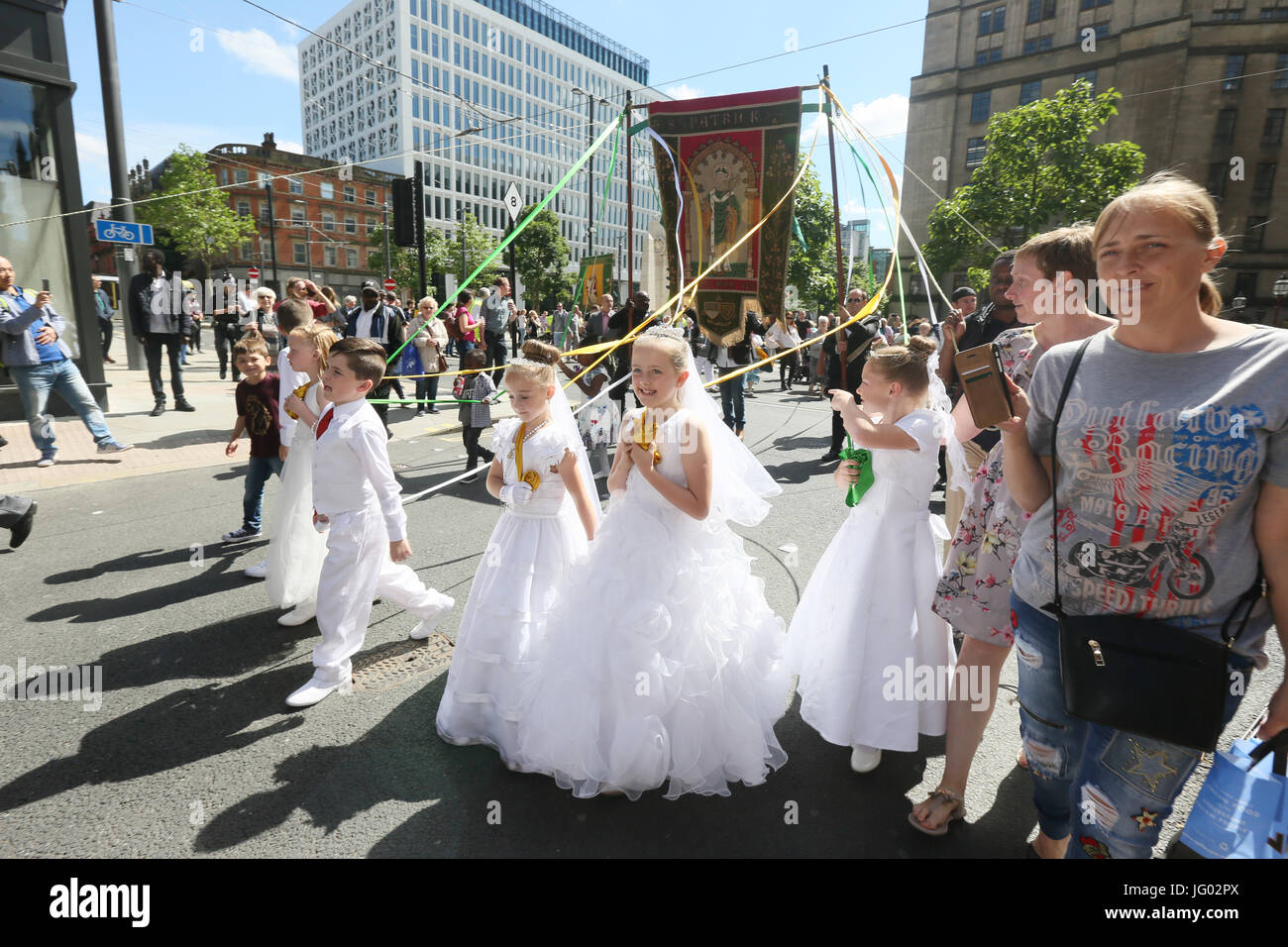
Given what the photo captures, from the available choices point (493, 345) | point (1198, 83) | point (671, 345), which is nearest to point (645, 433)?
point (671, 345)

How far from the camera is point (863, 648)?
279 cm

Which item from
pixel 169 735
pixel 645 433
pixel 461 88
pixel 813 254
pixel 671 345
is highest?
pixel 461 88

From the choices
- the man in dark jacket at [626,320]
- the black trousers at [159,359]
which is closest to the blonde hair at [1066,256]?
the man in dark jacket at [626,320]

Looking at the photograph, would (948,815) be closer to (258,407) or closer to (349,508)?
(349,508)

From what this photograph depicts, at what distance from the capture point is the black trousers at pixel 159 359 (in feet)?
32.6

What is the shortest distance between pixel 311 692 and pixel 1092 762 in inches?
124

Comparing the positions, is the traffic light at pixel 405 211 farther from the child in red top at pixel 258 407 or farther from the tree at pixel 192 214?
the tree at pixel 192 214

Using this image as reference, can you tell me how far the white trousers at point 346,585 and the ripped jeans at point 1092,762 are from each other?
9.28 feet

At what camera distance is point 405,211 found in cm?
1139

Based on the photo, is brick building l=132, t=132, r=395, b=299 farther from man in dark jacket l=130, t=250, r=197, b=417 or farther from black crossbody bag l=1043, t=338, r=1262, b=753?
black crossbody bag l=1043, t=338, r=1262, b=753

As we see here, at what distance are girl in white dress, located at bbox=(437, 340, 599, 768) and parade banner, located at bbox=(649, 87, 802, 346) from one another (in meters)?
3.21

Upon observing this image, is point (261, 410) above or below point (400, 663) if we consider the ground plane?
above

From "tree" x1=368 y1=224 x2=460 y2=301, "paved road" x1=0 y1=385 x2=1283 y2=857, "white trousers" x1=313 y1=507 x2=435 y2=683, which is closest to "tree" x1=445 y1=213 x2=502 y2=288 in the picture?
"tree" x1=368 y1=224 x2=460 y2=301
